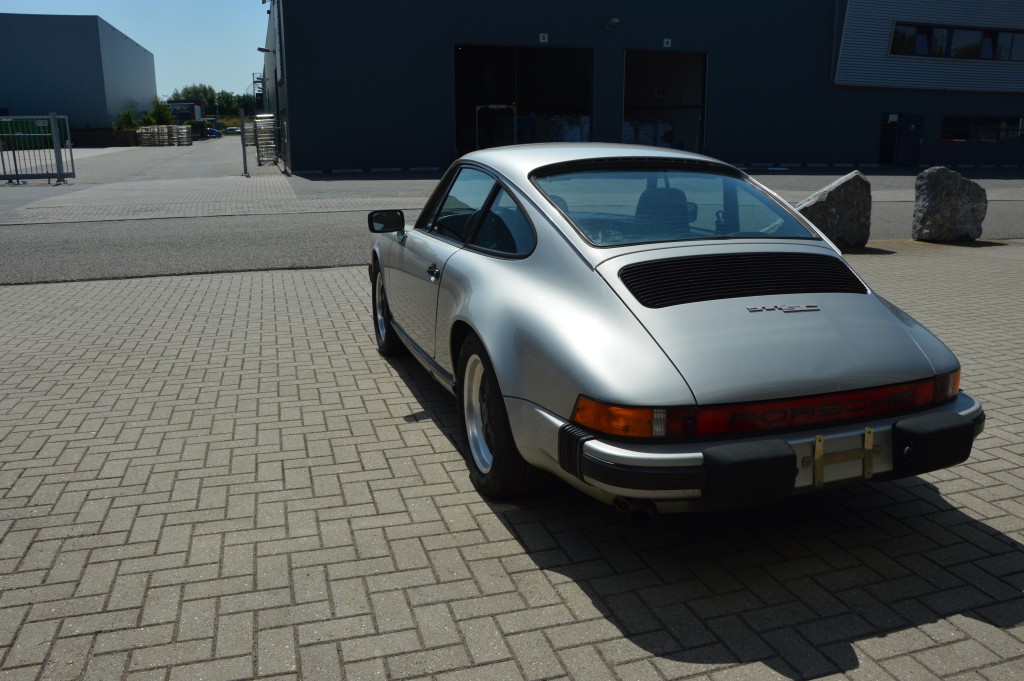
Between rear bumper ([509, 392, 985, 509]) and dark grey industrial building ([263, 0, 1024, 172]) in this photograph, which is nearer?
rear bumper ([509, 392, 985, 509])

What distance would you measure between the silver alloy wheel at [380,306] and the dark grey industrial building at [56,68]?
186 feet

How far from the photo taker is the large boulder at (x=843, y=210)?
39.1 ft

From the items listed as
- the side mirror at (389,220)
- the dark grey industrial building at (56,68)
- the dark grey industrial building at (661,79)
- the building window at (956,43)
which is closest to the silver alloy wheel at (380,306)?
the side mirror at (389,220)

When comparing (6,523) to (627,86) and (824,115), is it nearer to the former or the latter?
(824,115)

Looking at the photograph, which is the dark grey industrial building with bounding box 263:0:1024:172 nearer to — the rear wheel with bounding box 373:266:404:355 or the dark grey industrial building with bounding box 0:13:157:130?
the rear wheel with bounding box 373:266:404:355

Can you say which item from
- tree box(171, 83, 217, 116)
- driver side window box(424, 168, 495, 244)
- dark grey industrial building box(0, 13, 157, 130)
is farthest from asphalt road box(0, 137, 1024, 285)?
tree box(171, 83, 217, 116)

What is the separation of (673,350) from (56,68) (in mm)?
62957

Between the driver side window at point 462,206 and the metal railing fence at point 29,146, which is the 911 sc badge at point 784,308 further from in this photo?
the metal railing fence at point 29,146

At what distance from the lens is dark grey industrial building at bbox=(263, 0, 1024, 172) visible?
27938 millimetres

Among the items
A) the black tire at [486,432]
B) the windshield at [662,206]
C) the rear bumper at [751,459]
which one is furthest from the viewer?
the windshield at [662,206]

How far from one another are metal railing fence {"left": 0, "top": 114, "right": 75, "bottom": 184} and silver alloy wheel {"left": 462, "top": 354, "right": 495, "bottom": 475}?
2286cm

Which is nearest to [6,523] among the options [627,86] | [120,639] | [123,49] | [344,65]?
[120,639]

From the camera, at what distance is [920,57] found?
114 ft

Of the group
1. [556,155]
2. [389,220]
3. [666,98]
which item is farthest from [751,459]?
[666,98]
